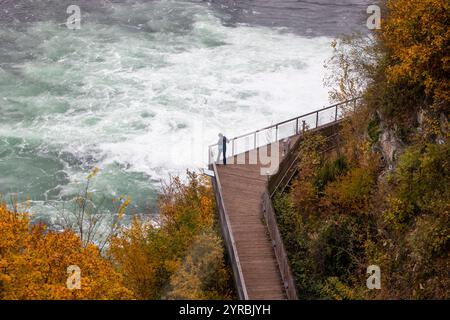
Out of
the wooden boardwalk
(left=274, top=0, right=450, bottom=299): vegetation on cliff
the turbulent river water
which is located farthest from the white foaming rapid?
(left=274, top=0, right=450, bottom=299): vegetation on cliff

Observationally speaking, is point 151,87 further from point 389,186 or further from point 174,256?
point 389,186

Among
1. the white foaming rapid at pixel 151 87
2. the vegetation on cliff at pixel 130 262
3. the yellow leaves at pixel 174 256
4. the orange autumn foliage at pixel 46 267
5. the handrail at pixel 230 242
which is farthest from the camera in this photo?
the white foaming rapid at pixel 151 87

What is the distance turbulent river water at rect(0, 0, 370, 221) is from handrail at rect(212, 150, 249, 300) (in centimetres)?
1738

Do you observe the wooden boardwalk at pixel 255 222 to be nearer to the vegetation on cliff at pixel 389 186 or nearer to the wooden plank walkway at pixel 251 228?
the wooden plank walkway at pixel 251 228

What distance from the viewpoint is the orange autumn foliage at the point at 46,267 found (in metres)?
30.0

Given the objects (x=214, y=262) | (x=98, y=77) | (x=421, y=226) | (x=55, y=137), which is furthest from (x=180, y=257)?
(x=98, y=77)

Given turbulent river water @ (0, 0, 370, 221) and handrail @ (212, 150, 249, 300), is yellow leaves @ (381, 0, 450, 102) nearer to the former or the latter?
handrail @ (212, 150, 249, 300)

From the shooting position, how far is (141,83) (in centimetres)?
7050

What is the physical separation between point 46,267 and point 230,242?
7921 millimetres

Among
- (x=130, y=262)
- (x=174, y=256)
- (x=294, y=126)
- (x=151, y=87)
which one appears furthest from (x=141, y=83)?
(x=174, y=256)

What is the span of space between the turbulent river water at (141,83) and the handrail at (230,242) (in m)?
17.4

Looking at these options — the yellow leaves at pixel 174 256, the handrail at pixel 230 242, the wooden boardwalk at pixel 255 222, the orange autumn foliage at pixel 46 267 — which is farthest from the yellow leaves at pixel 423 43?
the orange autumn foliage at pixel 46 267
